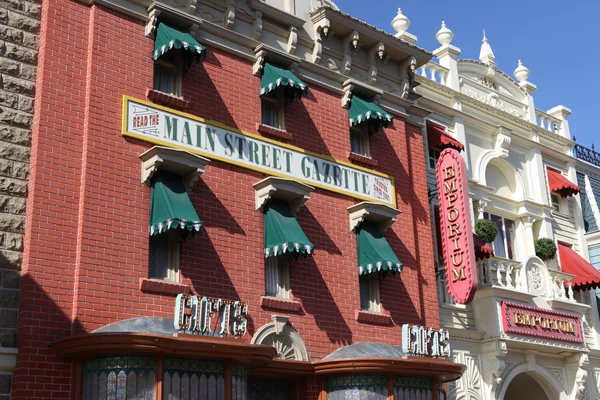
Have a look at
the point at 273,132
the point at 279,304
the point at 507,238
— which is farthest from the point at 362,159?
the point at 507,238

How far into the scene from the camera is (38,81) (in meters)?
16.2

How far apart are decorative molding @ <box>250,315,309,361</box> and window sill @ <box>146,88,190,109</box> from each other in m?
5.22

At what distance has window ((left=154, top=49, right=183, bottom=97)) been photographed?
18.5 meters

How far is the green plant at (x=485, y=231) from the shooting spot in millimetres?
24938

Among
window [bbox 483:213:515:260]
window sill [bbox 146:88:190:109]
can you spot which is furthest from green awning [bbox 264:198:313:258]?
window [bbox 483:213:515:260]

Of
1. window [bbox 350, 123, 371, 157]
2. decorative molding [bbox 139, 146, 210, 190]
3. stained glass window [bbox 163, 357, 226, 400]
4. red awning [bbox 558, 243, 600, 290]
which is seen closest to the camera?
stained glass window [bbox 163, 357, 226, 400]

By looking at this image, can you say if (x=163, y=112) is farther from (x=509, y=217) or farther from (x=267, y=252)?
(x=509, y=217)

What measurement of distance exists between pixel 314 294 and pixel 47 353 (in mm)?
6839

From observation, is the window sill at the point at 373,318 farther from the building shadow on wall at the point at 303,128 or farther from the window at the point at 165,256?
the window at the point at 165,256

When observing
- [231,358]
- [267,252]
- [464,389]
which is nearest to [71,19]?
[267,252]

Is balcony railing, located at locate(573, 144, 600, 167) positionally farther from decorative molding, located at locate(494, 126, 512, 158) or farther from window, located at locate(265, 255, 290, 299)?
window, located at locate(265, 255, 290, 299)

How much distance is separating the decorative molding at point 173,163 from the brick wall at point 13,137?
2.42 metres

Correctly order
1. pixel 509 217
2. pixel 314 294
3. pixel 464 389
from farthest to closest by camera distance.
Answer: pixel 509 217, pixel 464 389, pixel 314 294

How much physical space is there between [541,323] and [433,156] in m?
6.26
